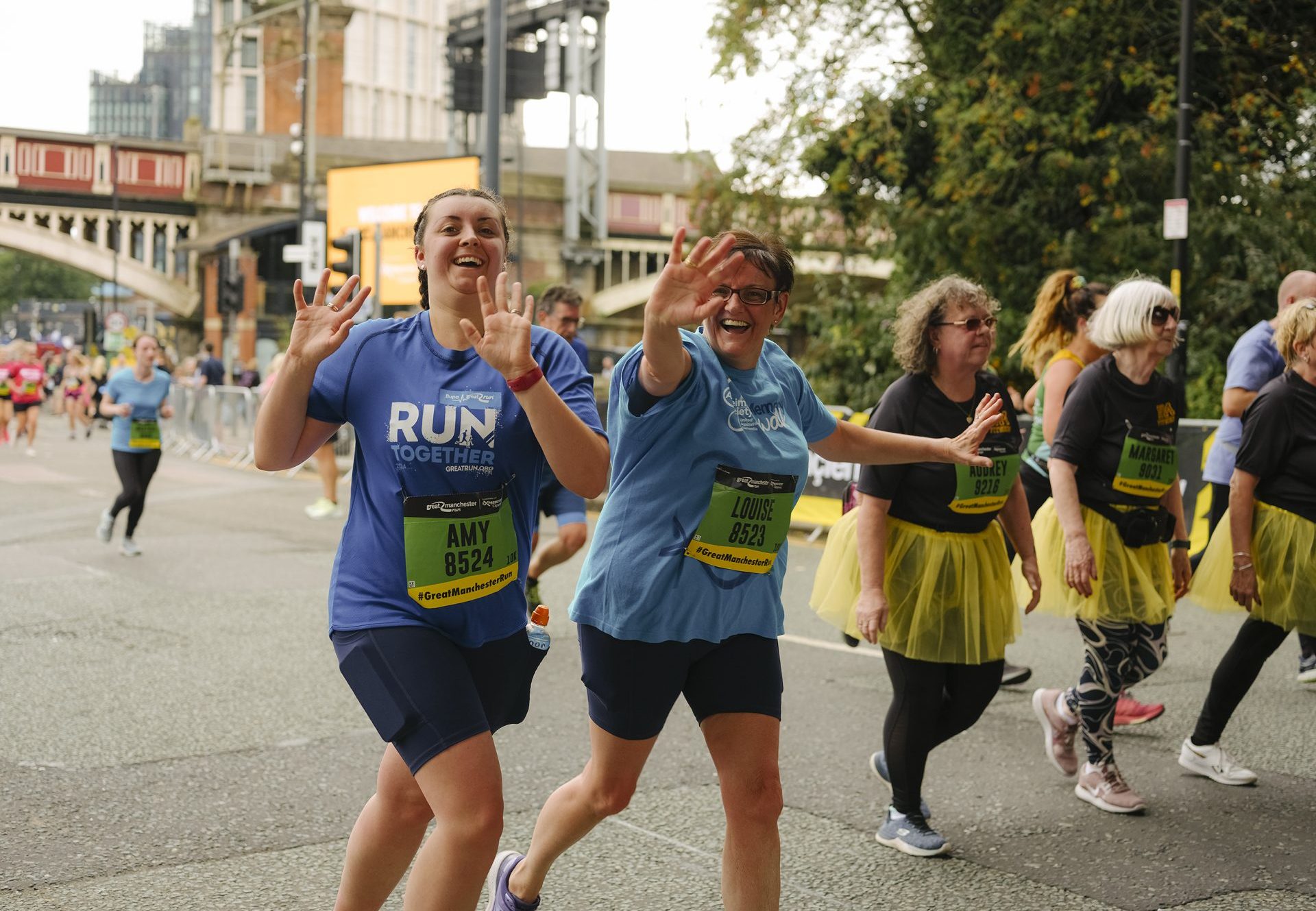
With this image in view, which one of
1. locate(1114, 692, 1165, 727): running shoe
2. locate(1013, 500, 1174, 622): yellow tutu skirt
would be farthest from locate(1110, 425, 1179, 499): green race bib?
locate(1114, 692, 1165, 727): running shoe

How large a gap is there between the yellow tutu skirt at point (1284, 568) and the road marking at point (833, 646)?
2.86 metres

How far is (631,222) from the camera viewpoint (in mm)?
64000

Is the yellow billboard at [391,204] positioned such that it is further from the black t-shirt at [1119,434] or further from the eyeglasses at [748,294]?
the eyeglasses at [748,294]

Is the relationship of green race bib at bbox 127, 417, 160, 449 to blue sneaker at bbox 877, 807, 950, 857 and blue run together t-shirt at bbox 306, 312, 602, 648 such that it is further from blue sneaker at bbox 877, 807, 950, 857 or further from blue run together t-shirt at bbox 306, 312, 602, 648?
blue run together t-shirt at bbox 306, 312, 602, 648

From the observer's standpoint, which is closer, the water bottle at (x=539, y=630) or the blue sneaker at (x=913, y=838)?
the water bottle at (x=539, y=630)

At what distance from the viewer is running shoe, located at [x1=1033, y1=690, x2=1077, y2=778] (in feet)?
17.6

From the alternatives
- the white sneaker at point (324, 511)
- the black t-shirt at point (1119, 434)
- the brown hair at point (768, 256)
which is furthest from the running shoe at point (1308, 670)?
the white sneaker at point (324, 511)

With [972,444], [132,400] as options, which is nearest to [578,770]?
[972,444]

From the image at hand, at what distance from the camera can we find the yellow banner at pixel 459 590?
9.96 ft

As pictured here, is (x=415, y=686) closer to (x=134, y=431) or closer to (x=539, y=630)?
(x=539, y=630)

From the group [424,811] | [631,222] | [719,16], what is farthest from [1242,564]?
[631,222]

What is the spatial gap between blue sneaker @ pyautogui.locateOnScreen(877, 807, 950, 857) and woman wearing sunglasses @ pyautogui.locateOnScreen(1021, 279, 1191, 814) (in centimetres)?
86

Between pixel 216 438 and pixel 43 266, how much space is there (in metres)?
77.6

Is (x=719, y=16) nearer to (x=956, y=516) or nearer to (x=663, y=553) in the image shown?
(x=956, y=516)
